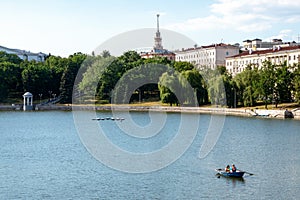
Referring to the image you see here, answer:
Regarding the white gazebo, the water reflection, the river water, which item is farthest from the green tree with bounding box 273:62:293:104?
the water reflection

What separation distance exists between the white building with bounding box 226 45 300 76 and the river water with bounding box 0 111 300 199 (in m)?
46.4

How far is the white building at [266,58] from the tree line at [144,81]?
802cm

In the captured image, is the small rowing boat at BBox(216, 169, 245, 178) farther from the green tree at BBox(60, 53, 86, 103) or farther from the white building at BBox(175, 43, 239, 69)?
the white building at BBox(175, 43, 239, 69)

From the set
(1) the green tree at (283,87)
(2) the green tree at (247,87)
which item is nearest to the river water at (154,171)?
(1) the green tree at (283,87)

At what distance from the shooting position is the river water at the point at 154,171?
1207 inches

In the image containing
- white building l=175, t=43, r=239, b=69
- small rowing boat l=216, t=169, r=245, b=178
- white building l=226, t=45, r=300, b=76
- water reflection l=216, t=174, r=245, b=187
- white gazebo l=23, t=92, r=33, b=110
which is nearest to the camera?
water reflection l=216, t=174, r=245, b=187

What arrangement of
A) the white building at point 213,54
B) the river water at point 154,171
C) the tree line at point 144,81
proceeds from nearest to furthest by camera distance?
the river water at point 154,171, the tree line at point 144,81, the white building at point 213,54

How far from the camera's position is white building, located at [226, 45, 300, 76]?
104m

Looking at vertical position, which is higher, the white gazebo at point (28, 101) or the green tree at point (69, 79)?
the green tree at point (69, 79)

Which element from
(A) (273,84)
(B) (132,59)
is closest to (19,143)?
(A) (273,84)

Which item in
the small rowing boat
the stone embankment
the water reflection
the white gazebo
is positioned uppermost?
the white gazebo

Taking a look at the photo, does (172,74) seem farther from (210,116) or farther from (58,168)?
(58,168)

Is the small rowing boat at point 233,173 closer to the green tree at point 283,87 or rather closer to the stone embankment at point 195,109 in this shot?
the stone embankment at point 195,109

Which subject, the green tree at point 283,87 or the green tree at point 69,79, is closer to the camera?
the green tree at point 283,87
